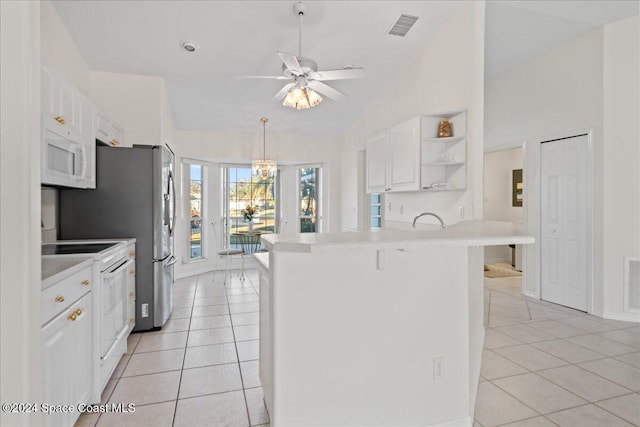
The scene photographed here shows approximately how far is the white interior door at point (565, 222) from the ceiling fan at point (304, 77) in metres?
2.88

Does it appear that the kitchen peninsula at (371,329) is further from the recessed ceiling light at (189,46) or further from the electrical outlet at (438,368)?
the recessed ceiling light at (189,46)

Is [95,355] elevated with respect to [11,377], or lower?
lower

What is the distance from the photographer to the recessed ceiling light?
372 cm

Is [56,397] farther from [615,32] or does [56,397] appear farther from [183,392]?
[615,32]

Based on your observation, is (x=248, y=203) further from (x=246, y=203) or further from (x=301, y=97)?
(x=301, y=97)

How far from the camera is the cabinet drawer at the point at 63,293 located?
57.4 inches

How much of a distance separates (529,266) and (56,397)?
5.15m

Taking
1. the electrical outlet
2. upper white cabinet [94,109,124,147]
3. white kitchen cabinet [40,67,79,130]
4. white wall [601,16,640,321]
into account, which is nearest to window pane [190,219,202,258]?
upper white cabinet [94,109,124,147]

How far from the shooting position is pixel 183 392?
2.28m

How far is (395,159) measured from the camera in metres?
4.38

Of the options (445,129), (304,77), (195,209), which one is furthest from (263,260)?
(195,209)

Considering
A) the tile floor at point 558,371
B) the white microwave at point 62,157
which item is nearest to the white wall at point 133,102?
the white microwave at point 62,157

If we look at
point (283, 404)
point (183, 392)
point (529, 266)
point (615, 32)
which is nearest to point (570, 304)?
point (529, 266)

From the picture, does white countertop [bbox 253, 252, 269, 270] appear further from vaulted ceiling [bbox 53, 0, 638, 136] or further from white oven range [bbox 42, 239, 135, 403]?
vaulted ceiling [bbox 53, 0, 638, 136]
